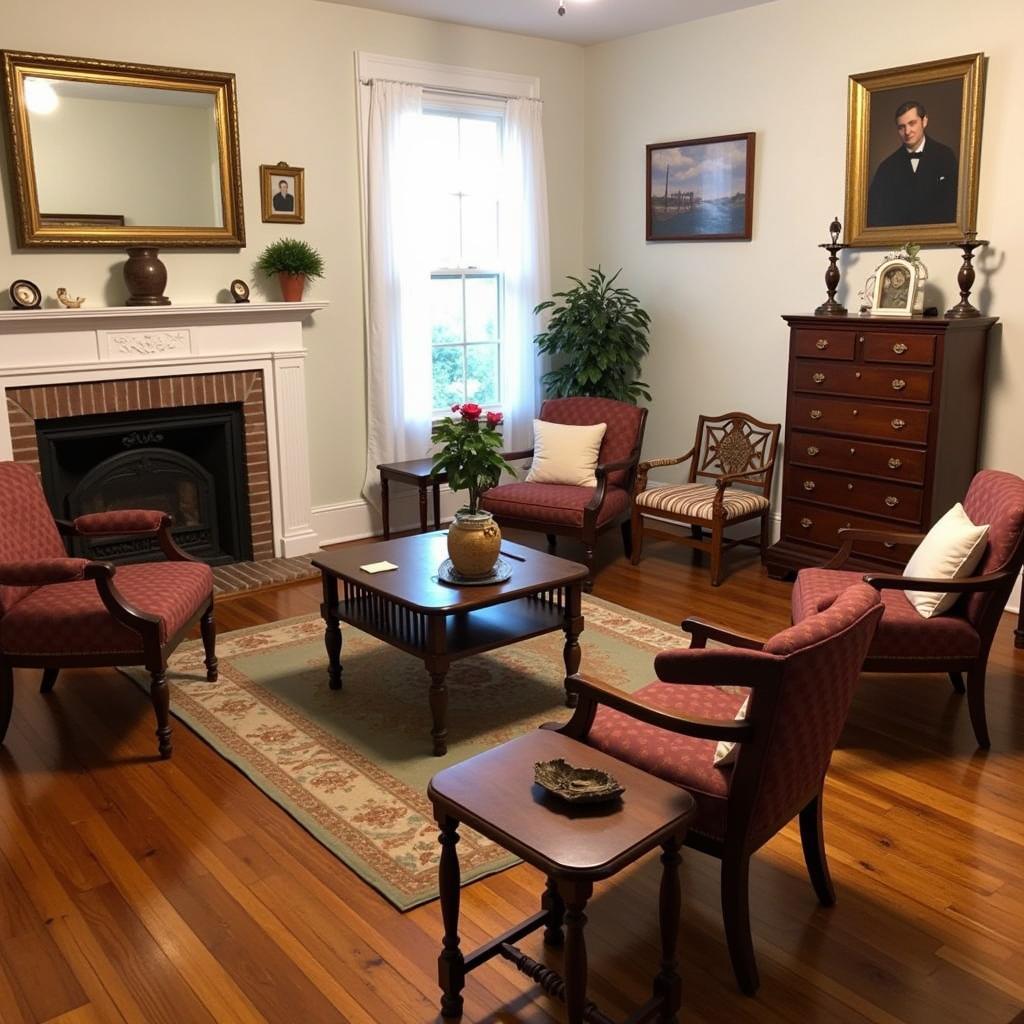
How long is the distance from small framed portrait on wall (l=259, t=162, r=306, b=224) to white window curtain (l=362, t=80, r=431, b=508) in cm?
41

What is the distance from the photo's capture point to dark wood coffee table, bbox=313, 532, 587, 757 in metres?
3.39

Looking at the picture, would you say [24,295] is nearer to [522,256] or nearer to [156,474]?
[156,474]

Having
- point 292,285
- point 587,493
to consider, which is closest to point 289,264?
point 292,285

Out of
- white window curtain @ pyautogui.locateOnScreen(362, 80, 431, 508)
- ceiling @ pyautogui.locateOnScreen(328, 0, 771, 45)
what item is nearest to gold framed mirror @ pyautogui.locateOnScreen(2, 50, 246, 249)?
white window curtain @ pyautogui.locateOnScreen(362, 80, 431, 508)

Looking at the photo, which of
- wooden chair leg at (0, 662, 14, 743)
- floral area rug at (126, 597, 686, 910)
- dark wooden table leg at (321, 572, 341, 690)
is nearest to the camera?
floral area rug at (126, 597, 686, 910)

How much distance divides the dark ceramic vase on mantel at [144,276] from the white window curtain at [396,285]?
1.26m

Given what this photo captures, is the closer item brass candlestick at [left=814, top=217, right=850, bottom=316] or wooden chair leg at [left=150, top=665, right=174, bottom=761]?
wooden chair leg at [left=150, top=665, right=174, bottom=761]

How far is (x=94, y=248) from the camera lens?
485cm

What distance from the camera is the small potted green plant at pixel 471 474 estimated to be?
3.57m

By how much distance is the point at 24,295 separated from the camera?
459 centimetres

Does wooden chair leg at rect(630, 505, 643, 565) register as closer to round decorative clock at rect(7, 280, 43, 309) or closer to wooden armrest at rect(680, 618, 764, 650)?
wooden armrest at rect(680, 618, 764, 650)

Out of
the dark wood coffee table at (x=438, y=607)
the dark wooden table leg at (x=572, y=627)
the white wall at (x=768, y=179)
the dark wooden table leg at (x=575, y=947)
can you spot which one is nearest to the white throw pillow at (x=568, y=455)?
the white wall at (x=768, y=179)

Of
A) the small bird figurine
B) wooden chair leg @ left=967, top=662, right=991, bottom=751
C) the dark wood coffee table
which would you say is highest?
the small bird figurine

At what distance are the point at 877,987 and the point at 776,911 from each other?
1.07 feet
